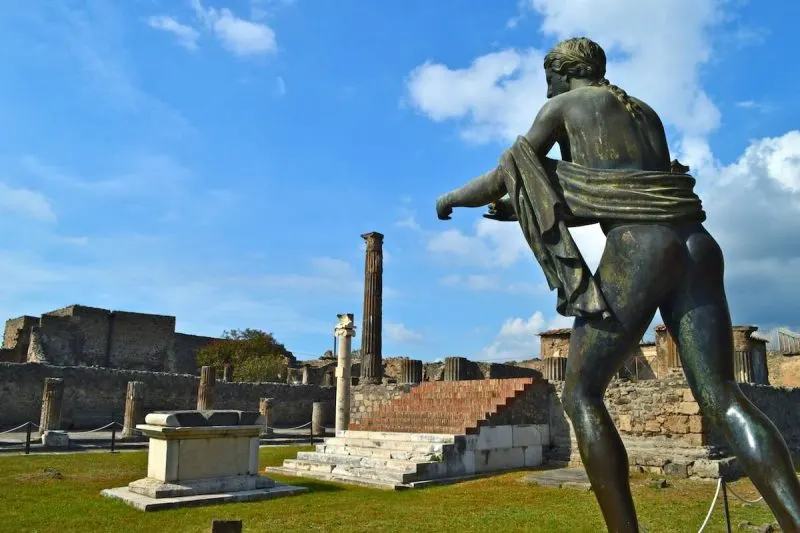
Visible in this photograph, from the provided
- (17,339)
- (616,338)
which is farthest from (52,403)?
(616,338)

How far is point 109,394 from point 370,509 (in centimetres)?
2073

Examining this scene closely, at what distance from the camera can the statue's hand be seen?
308 centimetres

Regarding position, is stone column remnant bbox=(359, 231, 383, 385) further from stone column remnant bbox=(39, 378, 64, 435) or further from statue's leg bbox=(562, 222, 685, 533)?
statue's leg bbox=(562, 222, 685, 533)

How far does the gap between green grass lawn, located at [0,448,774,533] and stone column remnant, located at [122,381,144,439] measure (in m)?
8.83

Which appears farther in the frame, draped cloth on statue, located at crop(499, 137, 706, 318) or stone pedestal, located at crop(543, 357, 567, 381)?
stone pedestal, located at crop(543, 357, 567, 381)

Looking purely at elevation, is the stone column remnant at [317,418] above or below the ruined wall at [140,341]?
below

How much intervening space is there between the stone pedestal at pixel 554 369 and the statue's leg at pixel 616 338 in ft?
38.2

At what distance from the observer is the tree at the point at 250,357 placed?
36469 mm

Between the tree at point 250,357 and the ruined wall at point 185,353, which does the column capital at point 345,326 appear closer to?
the tree at point 250,357

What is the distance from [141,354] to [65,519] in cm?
3458

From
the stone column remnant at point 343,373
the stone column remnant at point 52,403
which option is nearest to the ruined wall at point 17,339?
the stone column remnant at point 52,403

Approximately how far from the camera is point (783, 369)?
96.9 feet

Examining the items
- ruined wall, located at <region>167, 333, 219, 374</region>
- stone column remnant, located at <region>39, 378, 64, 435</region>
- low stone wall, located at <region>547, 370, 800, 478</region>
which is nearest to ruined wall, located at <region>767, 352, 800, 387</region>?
low stone wall, located at <region>547, 370, 800, 478</region>

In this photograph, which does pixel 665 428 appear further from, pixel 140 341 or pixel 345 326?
pixel 140 341
